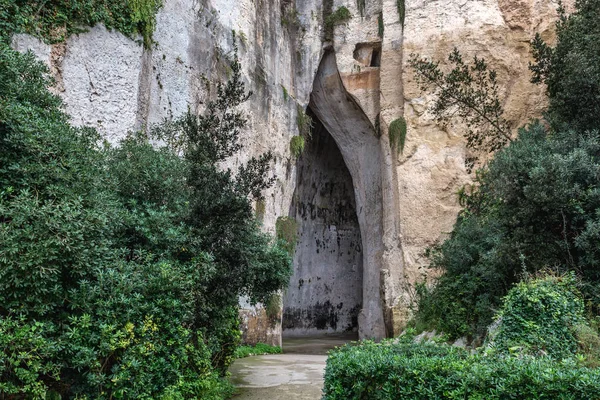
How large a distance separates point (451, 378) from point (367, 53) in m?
16.5

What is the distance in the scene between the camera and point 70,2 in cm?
857

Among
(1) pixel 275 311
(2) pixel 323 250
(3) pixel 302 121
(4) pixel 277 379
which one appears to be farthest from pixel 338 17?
(4) pixel 277 379

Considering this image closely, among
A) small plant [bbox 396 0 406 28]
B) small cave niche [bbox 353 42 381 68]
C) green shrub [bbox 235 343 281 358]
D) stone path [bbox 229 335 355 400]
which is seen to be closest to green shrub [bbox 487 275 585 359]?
stone path [bbox 229 335 355 400]

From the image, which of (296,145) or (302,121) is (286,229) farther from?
(302,121)

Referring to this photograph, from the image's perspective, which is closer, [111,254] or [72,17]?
[111,254]

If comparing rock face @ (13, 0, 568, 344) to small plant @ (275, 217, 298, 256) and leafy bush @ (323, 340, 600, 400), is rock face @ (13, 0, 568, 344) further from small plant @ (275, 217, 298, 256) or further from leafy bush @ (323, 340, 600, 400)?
leafy bush @ (323, 340, 600, 400)

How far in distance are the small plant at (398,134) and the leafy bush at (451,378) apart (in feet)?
Answer: 37.9

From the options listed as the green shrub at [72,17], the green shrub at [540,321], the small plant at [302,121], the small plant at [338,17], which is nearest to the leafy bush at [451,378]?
the green shrub at [540,321]

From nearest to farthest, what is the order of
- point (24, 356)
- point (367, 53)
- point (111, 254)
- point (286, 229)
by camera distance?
point (24, 356) < point (111, 254) < point (286, 229) < point (367, 53)

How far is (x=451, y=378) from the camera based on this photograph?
14.8ft

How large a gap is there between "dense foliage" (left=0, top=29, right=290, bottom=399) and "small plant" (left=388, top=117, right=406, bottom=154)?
10220 mm

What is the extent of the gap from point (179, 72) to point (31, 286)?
7.61 m

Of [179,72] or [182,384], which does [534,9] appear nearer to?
[179,72]

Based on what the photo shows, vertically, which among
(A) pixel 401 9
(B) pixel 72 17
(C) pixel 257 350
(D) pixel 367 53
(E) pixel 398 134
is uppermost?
(A) pixel 401 9
